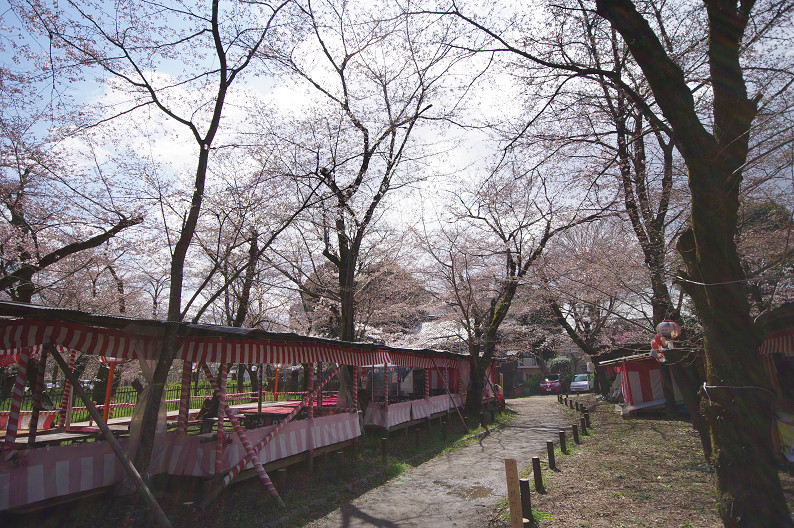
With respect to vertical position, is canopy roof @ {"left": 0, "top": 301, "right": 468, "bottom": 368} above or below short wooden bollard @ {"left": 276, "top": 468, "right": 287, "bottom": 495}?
above

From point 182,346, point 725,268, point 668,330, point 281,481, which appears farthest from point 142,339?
point 668,330

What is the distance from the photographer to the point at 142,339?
23.8ft

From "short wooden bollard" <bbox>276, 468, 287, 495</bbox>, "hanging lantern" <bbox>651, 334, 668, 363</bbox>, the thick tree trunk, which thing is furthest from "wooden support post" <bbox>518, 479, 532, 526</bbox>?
"short wooden bollard" <bbox>276, 468, 287, 495</bbox>

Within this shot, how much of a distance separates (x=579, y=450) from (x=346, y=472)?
20.4 feet

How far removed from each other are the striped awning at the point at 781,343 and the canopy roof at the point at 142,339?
923cm

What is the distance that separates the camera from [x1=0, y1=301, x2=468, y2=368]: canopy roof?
582cm

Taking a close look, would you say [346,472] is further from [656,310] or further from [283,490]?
[656,310]

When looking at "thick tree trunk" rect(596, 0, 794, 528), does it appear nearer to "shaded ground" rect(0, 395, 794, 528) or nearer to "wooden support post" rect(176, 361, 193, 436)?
"shaded ground" rect(0, 395, 794, 528)

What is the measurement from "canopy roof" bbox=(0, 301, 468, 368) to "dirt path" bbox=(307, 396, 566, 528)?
320cm

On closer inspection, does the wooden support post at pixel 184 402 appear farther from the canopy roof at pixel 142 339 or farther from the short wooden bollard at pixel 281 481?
the short wooden bollard at pixel 281 481

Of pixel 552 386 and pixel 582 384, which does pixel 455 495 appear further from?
pixel 552 386

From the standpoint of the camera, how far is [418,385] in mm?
23328

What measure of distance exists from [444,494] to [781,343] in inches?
293

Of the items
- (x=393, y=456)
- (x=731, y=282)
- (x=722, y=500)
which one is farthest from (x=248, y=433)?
(x=731, y=282)
